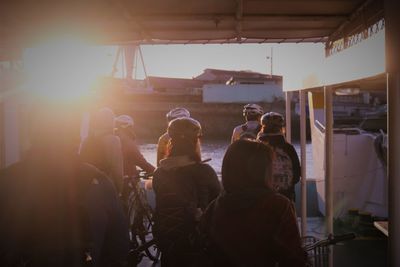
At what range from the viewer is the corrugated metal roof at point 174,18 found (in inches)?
143

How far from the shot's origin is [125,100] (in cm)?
4666

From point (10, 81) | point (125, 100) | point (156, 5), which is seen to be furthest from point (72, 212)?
point (125, 100)

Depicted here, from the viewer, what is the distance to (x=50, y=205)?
6.64 ft

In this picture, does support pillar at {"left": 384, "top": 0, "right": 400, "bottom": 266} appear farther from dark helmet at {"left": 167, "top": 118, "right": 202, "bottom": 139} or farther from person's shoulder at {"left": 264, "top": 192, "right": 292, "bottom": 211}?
dark helmet at {"left": 167, "top": 118, "right": 202, "bottom": 139}

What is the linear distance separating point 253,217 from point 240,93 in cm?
4655

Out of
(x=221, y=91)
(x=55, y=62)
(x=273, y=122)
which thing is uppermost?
(x=221, y=91)

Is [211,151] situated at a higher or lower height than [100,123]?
lower

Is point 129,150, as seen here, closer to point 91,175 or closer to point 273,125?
point 273,125

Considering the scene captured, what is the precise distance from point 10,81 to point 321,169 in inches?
231

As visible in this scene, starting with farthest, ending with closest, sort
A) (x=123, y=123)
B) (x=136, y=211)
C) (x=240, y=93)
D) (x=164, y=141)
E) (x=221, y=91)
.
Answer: (x=240, y=93) → (x=221, y=91) → (x=136, y=211) → (x=123, y=123) → (x=164, y=141)

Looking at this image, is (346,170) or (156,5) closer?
(156,5)

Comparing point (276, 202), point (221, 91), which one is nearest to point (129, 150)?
point (276, 202)

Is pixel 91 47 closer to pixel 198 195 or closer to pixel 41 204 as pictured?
pixel 198 195

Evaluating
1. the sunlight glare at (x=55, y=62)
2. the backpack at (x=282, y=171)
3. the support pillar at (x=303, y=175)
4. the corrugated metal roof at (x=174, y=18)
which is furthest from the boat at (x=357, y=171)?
the sunlight glare at (x=55, y=62)
